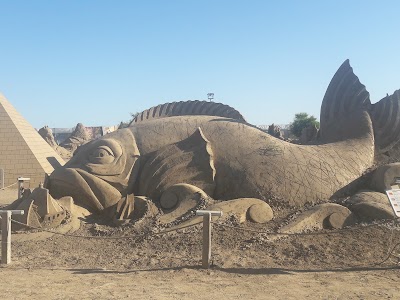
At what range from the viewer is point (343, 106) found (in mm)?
8008

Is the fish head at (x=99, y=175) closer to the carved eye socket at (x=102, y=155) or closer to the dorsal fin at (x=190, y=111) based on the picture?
the carved eye socket at (x=102, y=155)

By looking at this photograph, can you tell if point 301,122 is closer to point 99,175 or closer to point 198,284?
point 99,175

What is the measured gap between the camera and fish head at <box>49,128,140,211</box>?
22.0 feet

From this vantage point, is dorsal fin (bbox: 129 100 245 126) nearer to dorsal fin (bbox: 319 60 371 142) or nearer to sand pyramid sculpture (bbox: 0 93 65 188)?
dorsal fin (bbox: 319 60 371 142)

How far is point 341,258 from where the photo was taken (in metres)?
5.34

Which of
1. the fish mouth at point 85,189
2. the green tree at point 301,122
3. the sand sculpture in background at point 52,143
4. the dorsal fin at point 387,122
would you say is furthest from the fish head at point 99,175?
the green tree at point 301,122

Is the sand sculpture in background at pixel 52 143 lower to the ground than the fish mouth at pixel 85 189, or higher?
higher

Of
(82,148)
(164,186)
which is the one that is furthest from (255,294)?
(82,148)

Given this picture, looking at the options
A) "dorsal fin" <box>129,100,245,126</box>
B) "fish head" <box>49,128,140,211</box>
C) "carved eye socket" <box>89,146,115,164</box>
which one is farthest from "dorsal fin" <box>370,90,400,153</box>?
"carved eye socket" <box>89,146,115,164</box>

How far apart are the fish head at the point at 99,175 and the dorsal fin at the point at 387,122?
14.0 feet

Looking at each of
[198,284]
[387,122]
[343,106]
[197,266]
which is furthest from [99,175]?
[387,122]

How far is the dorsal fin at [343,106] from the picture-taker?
25.6 feet

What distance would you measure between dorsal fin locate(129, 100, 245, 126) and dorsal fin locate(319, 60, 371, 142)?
162cm

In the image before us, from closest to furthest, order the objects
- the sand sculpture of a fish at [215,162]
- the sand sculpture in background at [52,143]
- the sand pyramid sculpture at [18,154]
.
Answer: the sand sculpture of a fish at [215,162]
the sand pyramid sculpture at [18,154]
the sand sculpture in background at [52,143]
